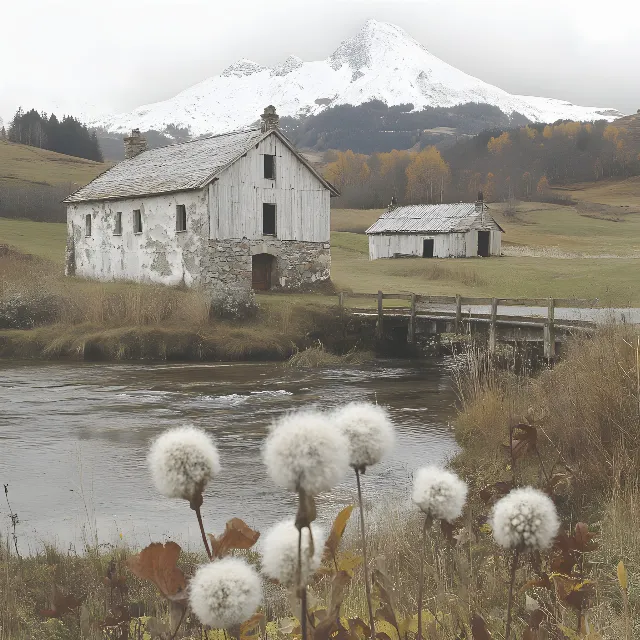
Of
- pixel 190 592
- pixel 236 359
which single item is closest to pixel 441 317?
pixel 236 359

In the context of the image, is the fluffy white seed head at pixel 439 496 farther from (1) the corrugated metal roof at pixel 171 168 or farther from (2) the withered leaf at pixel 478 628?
(1) the corrugated metal roof at pixel 171 168

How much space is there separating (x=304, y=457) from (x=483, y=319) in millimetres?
23212

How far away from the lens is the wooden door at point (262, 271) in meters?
35.2

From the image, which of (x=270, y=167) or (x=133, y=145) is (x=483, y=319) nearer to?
(x=270, y=167)

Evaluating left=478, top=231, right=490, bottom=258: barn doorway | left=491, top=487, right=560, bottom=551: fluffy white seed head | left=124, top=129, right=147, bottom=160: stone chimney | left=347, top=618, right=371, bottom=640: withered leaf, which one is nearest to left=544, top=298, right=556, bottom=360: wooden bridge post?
left=347, top=618, right=371, bottom=640: withered leaf

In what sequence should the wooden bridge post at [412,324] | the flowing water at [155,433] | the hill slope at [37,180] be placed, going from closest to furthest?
the flowing water at [155,433] → the wooden bridge post at [412,324] → the hill slope at [37,180]

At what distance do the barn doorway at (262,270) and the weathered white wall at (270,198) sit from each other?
124 cm

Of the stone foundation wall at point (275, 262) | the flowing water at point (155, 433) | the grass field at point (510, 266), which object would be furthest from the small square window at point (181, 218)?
the flowing water at point (155, 433)

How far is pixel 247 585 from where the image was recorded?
232cm

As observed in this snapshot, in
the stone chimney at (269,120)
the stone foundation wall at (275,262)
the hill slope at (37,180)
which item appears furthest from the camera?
the hill slope at (37,180)

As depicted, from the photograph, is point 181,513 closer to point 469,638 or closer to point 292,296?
point 469,638

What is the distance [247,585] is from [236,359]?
76.9ft

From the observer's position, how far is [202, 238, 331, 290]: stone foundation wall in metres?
32.6

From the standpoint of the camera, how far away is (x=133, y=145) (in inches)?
1742
